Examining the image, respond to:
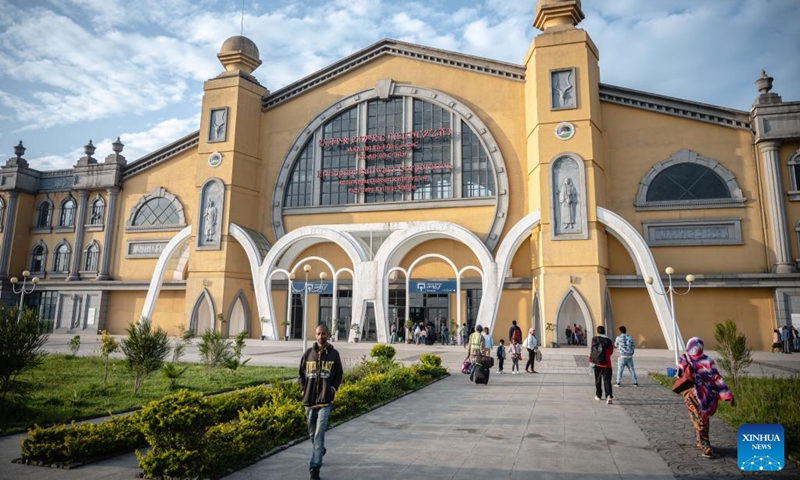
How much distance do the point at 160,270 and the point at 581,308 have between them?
26505mm

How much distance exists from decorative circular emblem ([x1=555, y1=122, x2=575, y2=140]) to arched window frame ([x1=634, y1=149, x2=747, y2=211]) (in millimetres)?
5145

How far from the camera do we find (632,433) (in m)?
8.27

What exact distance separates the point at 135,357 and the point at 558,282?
68.6ft

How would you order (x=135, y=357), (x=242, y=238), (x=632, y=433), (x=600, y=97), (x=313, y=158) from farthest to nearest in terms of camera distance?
(x=313, y=158), (x=242, y=238), (x=600, y=97), (x=135, y=357), (x=632, y=433)

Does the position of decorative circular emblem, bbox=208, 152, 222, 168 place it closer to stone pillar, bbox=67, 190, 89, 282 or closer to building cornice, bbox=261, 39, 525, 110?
building cornice, bbox=261, 39, 525, 110

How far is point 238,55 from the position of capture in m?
36.8

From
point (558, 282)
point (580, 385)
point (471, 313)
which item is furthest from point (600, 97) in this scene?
point (580, 385)

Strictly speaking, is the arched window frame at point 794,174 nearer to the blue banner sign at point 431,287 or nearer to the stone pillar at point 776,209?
the stone pillar at point 776,209

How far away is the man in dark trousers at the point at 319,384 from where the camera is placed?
6.28 metres

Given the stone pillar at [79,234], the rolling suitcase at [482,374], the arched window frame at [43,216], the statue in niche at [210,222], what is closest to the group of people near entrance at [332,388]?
the rolling suitcase at [482,374]

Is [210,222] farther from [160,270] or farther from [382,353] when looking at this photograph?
[382,353]

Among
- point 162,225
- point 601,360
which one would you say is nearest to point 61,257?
point 162,225

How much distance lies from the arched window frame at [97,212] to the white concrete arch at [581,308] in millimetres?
33934

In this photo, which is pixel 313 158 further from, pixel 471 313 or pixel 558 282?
pixel 558 282
